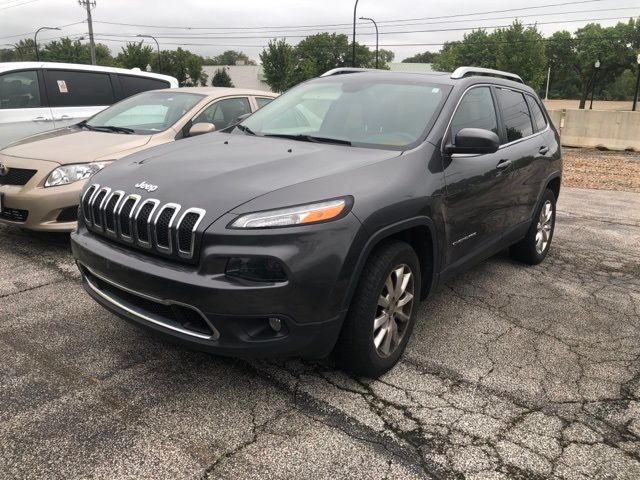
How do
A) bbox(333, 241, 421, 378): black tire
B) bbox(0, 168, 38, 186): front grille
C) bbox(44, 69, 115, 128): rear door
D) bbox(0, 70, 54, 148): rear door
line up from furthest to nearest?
bbox(44, 69, 115, 128): rear door < bbox(0, 70, 54, 148): rear door < bbox(0, 168, 38, 186): front grille < bbox(333, 241, 421, 378): black tire

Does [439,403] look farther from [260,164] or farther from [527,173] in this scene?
[527,173]

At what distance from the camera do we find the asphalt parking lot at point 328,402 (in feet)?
7.79

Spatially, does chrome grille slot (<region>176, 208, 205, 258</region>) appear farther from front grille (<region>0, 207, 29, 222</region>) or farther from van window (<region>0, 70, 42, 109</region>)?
van window (<region>0, 70, 42, 109</region>)

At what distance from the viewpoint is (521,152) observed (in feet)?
14.5

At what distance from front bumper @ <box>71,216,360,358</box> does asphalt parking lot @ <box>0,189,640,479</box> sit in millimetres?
393

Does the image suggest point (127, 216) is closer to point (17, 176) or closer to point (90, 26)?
point (17, 176)

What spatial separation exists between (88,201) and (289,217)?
→ 129 centimetres

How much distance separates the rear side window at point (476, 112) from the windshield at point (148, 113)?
320 cm

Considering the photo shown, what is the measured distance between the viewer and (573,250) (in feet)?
19.3

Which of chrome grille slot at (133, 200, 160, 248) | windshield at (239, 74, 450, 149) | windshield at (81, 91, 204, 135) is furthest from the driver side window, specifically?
chrome grille slot at (133, 200, 160, 248)

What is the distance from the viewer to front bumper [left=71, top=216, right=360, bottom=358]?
7.98ft

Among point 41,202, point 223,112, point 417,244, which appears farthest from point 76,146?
point 417,244

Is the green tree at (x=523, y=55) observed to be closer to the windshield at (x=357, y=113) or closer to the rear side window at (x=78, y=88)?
the rear side window at (x=78, y=88)

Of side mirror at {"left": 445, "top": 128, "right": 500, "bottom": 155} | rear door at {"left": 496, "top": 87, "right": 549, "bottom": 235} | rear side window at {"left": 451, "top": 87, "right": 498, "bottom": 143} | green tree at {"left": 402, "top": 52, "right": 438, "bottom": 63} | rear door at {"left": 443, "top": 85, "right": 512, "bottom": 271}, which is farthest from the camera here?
green tree at {"left": 402, "top": 52, "right": 438, "bottom": 63}
